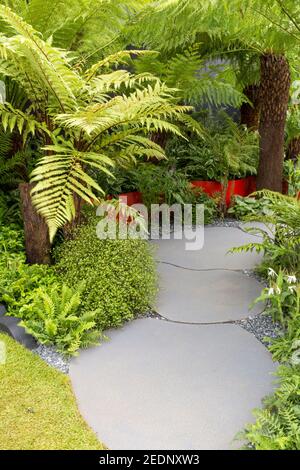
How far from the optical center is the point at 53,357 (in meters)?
2.30

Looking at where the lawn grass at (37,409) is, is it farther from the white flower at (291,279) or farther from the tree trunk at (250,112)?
the tree trunk at (250,112)

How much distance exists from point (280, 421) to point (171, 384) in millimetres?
527

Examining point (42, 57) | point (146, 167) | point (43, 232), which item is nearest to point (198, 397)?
point (43, 232)

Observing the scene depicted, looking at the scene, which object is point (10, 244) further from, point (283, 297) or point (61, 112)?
point (283, 297)

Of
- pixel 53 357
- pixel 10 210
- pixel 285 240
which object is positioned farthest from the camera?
pixel 10 210

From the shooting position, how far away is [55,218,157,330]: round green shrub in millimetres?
2547

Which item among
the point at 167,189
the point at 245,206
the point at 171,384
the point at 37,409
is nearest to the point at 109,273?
the point at 171,384

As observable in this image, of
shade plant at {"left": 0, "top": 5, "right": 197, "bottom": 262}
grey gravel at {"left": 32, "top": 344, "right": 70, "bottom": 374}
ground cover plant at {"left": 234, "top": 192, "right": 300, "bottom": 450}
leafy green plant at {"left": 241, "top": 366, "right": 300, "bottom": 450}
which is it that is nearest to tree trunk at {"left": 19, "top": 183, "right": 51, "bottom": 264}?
shade plant at {"left": 0, "top": 5, "right": 197, "bottom": 262}

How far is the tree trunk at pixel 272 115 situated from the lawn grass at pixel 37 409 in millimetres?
3197

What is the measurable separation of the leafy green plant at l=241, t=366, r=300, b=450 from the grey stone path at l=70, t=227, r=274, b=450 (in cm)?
9

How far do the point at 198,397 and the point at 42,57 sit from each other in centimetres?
181

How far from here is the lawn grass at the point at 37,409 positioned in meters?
1.80

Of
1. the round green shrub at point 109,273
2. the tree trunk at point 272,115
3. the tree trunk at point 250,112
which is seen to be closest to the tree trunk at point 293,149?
the tree trunk at point 250,112

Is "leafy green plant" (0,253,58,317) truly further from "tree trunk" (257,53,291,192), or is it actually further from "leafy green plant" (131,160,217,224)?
"tree trunk" (257,53,291,192)
